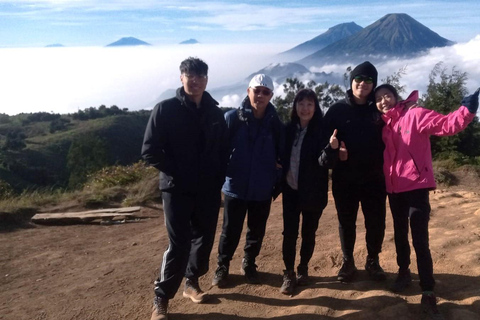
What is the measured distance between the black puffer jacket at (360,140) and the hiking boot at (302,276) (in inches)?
Result: 38.0

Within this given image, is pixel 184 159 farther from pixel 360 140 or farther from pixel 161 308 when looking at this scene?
pixel 360 140

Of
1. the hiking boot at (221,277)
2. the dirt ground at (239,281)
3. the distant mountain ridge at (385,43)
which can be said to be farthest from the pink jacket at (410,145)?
the distant mountain ridge at (385,43)

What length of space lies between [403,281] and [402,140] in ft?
4.18

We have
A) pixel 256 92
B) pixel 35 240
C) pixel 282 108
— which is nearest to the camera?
pixel 256 92

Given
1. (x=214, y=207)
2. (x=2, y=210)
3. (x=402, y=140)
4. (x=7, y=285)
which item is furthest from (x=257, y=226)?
(x=2, y=210)

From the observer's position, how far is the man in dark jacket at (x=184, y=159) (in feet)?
11.7

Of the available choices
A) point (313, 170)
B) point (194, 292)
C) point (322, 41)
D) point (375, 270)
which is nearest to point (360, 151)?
point (313, 170)

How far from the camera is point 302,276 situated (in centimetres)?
425

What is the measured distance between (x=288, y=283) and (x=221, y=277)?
0.65 metres

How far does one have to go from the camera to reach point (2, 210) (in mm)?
8219

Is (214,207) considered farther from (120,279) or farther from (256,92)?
(120,279)

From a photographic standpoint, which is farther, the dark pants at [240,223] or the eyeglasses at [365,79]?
the dark pants at [240,223]

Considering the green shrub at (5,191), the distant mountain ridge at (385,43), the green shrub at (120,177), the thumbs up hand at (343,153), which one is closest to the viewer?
the thumbs up hand at (343,153)

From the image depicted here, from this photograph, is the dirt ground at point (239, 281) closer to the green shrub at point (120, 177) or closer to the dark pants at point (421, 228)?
the dark pants at point (421, 228)
